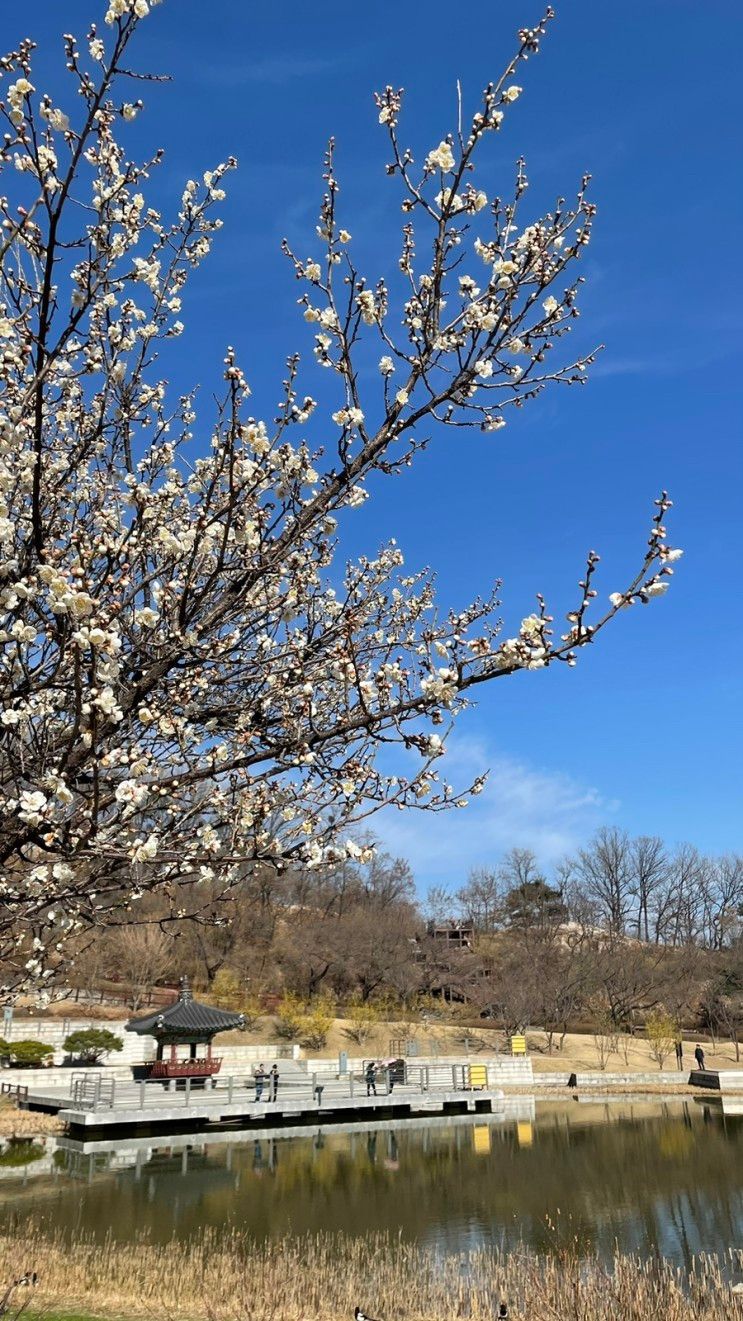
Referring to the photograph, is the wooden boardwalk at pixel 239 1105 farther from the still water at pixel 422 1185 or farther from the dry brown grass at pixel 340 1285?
the dry brown grass at pixel 340 1285

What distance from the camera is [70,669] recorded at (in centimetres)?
399

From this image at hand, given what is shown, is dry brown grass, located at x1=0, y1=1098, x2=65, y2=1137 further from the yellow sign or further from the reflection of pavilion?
the yellow sign

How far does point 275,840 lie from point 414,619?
2851 mm

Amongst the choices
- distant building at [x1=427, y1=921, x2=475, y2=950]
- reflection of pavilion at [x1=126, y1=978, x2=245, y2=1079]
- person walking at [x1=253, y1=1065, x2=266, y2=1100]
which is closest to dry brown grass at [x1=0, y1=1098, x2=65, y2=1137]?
reflection of pavilion at [x1=126, y1=978, x2=245, y2=1079]

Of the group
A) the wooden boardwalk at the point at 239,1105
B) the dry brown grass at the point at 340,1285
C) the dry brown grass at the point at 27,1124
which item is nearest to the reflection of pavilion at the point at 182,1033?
the wooden boardwalk at the point at 239,1105

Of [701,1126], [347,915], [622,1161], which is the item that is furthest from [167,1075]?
[347,915]

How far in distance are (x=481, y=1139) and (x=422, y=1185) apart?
7.02 metres

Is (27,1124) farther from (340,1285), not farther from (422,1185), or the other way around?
(340,1285)

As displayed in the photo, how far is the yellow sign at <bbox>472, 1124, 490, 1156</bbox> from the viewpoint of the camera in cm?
2298

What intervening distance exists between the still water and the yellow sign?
0.35 feet

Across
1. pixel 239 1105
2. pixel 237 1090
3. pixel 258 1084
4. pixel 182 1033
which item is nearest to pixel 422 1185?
pixel 239 1105

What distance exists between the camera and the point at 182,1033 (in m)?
28.3

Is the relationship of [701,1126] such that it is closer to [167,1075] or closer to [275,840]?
[167,1075]

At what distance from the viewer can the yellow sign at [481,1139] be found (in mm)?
22984
